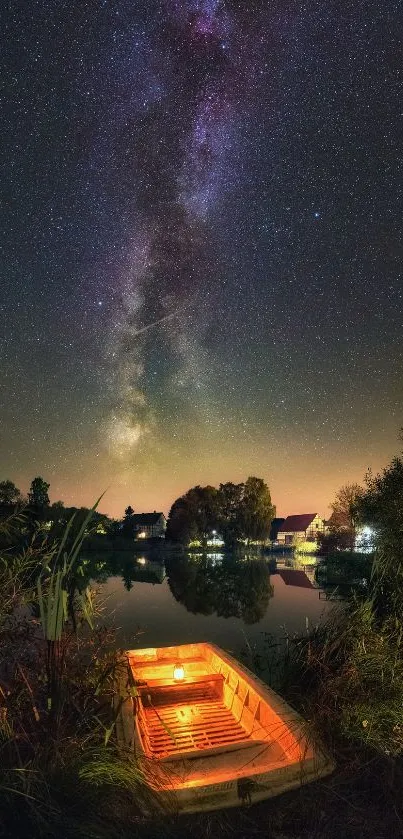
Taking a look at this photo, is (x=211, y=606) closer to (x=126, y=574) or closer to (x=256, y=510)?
(x=126, y=574)

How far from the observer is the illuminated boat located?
559 cm

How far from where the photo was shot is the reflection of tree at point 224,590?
28.6 m

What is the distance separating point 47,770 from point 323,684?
3.94 meters

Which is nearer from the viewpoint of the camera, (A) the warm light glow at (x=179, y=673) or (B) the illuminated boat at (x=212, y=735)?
(B) the illuminated boat at (x=212, y=735)

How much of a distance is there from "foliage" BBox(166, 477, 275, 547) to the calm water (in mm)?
32151

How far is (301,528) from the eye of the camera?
371 ft

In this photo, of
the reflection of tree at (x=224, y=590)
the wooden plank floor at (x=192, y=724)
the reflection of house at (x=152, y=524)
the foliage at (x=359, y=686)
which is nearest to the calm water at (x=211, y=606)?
the reflection of tree at (x=224, y=590)

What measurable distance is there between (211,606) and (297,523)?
90380 mm

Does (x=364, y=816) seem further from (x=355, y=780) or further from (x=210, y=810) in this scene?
(x=210, y=810)

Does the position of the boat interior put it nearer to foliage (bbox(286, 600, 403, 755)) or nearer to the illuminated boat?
the illuminated boat

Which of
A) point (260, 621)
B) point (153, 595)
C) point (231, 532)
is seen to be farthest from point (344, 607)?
point (231, 532)

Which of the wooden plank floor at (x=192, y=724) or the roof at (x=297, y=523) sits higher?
the roof at (x=297, y=523)

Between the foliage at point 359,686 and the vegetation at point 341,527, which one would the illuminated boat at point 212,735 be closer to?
the foliage at point 359,686

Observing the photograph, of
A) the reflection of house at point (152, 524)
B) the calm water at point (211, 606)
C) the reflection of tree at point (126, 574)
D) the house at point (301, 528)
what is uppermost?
the reflection of house at point (152, 524)
